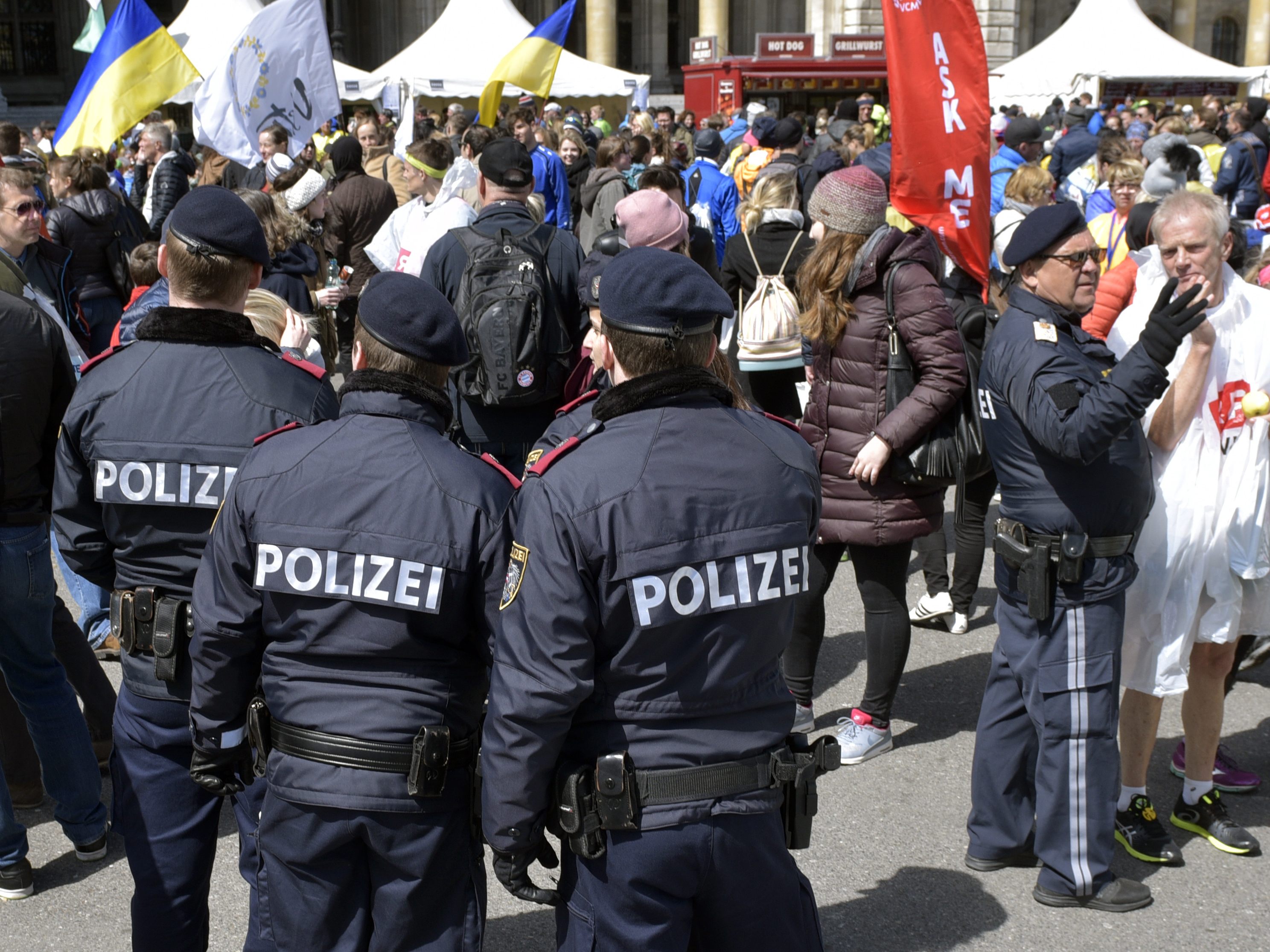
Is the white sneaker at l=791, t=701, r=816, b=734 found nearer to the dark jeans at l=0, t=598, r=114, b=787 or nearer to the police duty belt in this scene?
the dark jeans at l=0, t=598, r=114, b=787

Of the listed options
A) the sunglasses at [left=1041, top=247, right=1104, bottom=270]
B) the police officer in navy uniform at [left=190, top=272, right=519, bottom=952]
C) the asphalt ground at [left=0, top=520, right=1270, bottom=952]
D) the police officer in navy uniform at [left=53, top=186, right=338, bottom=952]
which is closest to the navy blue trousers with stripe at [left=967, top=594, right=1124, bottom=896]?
the asphalt ground at [left=0, top=520, right=1270, bottom=952]

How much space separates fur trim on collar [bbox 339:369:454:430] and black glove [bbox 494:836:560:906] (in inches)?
35.0

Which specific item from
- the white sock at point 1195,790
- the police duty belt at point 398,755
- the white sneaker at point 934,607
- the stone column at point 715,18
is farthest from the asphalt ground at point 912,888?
the stone column at point 715,18

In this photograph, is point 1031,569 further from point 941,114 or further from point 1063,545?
point 941,114

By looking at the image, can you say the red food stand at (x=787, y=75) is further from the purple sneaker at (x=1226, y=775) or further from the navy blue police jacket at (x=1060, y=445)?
the navy blue police jacket at (x=1060, y=445)

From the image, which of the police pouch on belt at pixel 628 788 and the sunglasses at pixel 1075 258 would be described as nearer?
the police pouch on belt at pixel 628 788

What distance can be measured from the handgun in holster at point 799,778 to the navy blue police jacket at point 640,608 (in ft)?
0.14

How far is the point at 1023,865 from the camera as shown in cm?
402

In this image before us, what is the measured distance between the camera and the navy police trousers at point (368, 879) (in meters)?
2.50

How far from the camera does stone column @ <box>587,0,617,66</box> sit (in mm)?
42562

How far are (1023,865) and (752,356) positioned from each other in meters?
3.14

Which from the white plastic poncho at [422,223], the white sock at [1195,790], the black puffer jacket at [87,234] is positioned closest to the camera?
the white sock at [1195,790]


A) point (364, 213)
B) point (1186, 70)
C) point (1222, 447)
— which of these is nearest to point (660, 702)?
point (1222, 447)

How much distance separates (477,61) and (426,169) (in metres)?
17.1
